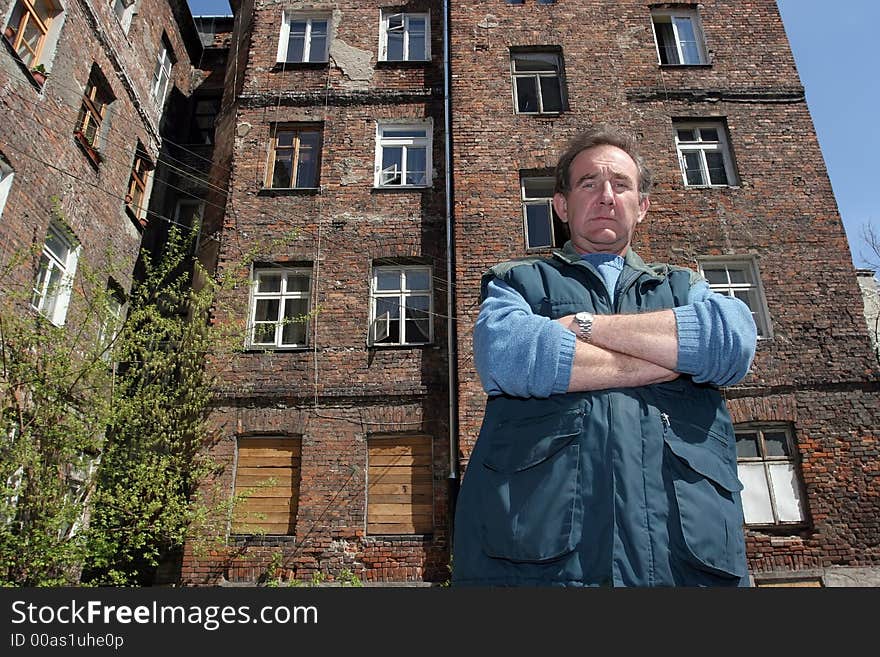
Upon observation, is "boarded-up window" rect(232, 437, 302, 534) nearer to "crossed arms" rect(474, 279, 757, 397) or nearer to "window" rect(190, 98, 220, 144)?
"crossed arms" rect(474, 279, 757, 397)

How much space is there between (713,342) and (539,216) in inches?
429

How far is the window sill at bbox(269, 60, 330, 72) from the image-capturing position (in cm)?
1433

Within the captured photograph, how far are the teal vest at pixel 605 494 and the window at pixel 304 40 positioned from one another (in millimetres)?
14452

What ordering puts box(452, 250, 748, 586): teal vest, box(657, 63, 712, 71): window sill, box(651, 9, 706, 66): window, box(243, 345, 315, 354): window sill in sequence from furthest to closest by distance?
box(651, 9, 706, 66): window < box(657, 63, 712, 71): window sill < box(243, 345, 315, 354): window sill < box(452, 250, 748, 586): teal vest

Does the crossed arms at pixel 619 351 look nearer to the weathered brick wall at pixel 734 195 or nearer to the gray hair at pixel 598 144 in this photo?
the gray hair at pixel 598 144

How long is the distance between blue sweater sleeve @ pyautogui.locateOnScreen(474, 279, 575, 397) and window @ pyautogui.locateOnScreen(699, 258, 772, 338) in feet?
34.4

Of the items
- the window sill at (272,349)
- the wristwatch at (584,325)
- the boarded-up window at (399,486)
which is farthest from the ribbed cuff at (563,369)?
the window sill at (272,349)

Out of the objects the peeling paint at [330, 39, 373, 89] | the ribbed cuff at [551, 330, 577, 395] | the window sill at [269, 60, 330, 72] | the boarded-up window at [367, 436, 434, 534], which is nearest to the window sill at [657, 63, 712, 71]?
the peeling paint at [330, 39, 373, 89]

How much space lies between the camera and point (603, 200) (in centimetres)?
230

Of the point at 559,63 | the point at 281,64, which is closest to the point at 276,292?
the point at 281,64

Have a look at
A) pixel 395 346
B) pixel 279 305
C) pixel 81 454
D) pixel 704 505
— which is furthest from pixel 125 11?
pixel 704 505

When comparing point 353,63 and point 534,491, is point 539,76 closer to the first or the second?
point 353,63

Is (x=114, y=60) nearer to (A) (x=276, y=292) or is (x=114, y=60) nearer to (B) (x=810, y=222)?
(A) (x=276, y=292)

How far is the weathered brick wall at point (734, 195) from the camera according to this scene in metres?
10.4
